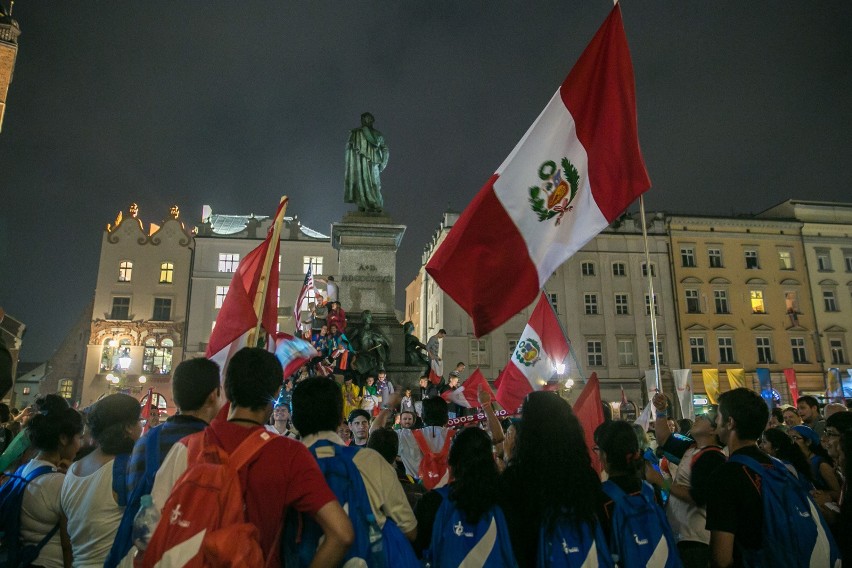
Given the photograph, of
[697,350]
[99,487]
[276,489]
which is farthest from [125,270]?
[276,489]

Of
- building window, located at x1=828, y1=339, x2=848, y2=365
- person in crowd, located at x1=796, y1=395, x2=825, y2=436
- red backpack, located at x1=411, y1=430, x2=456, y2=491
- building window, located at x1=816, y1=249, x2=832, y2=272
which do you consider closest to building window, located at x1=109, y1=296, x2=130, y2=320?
red backpack, located at x1=411, y1=430, x2=456, y2=491

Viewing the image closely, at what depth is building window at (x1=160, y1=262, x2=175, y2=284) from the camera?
46438mm

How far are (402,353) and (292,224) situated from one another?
3567 cm

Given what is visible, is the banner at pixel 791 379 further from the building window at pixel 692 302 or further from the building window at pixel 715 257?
the building window at pixel 715 257

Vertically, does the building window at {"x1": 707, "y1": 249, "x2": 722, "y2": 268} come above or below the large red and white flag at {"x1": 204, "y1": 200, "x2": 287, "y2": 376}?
above

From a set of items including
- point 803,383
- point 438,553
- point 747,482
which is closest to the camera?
point 438,553

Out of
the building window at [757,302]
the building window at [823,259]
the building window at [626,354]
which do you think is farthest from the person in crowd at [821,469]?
the building window at [823,259]

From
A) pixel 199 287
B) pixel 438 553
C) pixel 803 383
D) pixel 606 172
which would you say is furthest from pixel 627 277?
pixel 438 553

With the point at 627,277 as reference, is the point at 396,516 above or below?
below

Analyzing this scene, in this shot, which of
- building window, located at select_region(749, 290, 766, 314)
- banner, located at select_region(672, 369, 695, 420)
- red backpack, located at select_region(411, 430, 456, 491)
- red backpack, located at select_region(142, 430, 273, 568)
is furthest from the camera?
building window, located at select_region(749, 290, 766, 314)

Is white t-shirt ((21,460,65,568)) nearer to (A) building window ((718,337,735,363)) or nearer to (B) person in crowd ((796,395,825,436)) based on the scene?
(B) person in crowd ((796,395,825,436))

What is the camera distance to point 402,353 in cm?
1519

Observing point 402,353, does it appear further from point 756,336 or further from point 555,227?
point 756,336

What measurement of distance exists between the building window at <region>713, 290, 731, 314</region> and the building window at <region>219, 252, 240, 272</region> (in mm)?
36371
